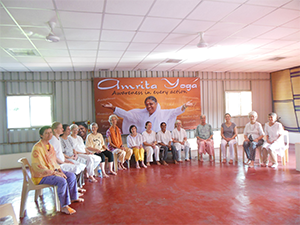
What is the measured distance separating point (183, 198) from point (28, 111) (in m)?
5.93

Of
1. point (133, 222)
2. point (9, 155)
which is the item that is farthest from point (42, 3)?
point (9, 155)

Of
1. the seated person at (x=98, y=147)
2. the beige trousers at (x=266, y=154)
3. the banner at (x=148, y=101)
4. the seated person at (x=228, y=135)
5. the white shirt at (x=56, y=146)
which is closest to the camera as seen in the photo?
the white shirt at (x=56, y=146)

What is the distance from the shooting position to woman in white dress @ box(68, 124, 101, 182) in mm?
4797

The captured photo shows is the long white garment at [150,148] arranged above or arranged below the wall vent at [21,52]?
below

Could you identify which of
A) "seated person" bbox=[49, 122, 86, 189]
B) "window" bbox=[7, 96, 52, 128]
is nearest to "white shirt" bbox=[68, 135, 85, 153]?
"seated person" bbox=[49, 122, 86, 189]

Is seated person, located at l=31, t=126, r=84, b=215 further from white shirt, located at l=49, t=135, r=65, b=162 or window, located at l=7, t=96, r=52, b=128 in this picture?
window, located at l=7, t=96, r=52, b=128

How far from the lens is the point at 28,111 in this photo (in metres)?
7.23

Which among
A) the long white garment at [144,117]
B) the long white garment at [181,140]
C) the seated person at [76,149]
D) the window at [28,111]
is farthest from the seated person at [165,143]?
the window at [28,111]

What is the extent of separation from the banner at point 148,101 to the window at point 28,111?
166 centimetres

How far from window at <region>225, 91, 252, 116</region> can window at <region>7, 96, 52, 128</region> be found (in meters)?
6.86

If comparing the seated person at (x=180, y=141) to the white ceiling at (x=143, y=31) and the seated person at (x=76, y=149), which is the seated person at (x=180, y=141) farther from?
the seated person at (x=76, y=149)

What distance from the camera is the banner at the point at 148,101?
7.56 metres

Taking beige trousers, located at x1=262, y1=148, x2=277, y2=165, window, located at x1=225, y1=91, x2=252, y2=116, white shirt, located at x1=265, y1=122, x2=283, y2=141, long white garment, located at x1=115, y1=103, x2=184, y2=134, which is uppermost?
window, located at x1=225, y1=91, x2=252, y2=116

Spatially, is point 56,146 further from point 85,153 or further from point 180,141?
point 180,141
